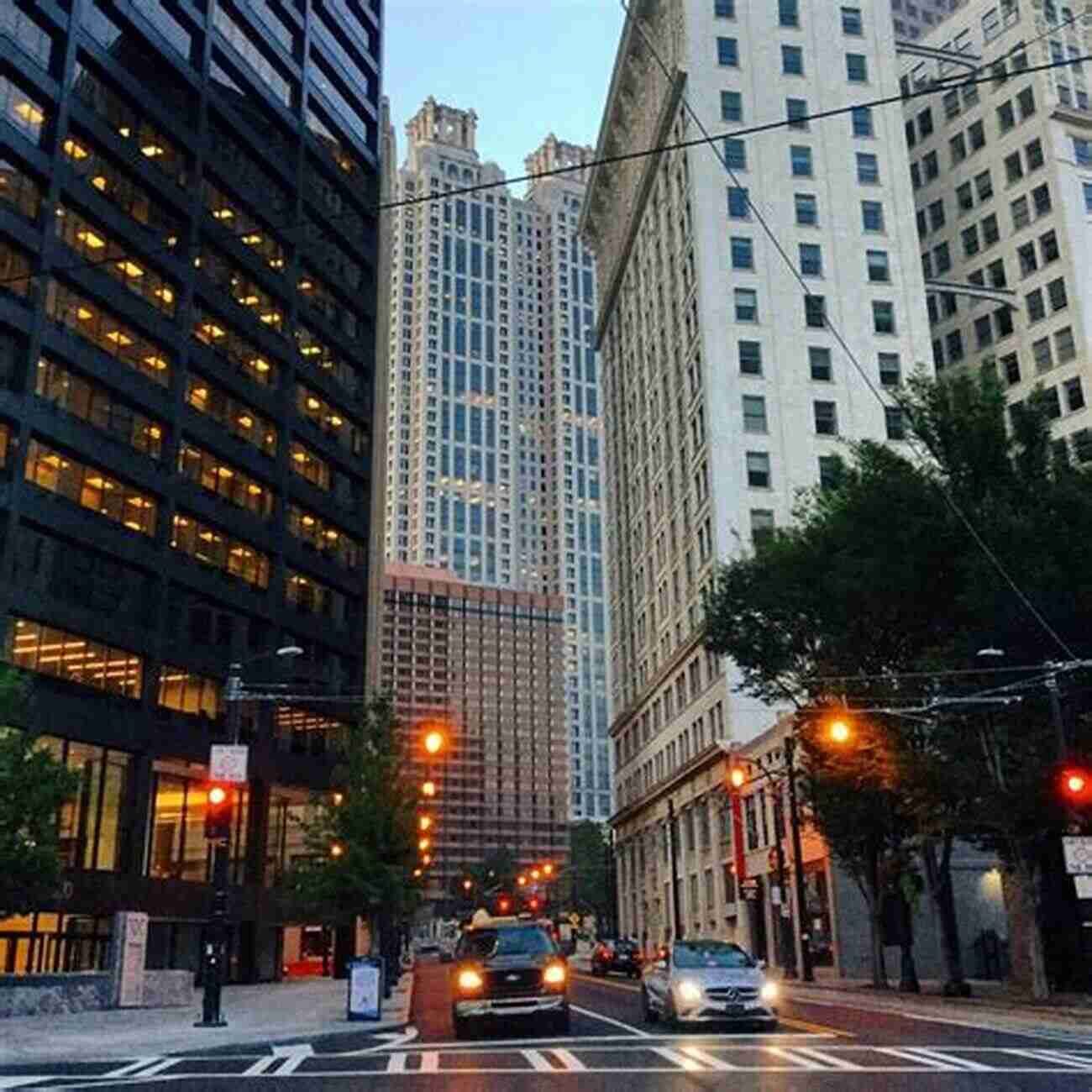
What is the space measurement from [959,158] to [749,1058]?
86.4 metres

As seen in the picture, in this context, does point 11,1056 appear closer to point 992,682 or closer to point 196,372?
point 992,682

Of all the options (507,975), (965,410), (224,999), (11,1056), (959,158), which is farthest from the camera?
(959,158)

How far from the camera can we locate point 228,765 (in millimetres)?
25797

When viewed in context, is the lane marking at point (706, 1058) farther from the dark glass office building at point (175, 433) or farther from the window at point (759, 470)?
the window at point (759, 470)

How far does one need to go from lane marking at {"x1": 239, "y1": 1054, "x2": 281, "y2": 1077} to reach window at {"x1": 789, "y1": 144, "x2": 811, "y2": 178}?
7248 centimetres

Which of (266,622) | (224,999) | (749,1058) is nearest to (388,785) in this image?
(224,999)

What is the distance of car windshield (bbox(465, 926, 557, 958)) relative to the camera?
889 inches

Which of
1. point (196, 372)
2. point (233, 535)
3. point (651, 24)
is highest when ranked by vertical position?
point (651, 24)

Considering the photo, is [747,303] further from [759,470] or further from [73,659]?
[73,659]

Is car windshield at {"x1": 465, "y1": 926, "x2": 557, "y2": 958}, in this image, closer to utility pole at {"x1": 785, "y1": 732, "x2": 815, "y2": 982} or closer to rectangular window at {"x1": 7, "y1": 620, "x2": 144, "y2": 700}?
utility pole at {"x1": 785, "y1": 732, "x2": 815, "y2": 982}

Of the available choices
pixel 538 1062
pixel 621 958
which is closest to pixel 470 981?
pixel 538 1062

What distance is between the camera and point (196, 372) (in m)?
59.9

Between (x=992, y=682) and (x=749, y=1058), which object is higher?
(x=992, y=682)

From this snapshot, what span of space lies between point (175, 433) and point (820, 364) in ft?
131
